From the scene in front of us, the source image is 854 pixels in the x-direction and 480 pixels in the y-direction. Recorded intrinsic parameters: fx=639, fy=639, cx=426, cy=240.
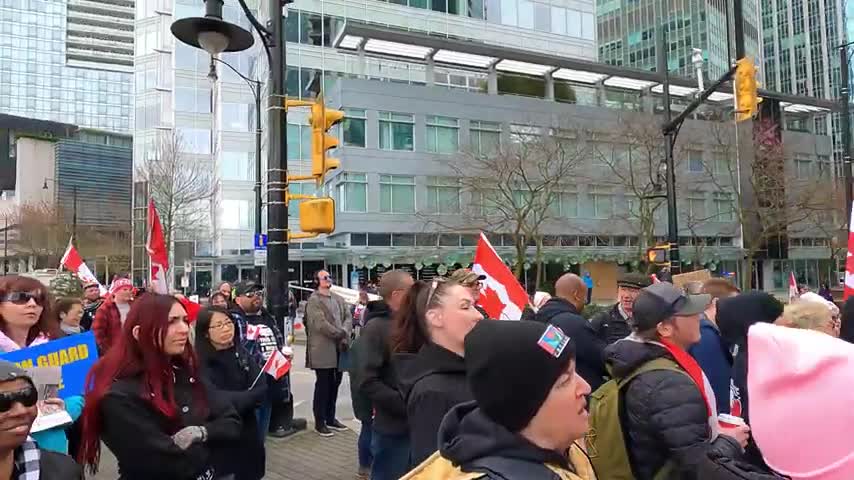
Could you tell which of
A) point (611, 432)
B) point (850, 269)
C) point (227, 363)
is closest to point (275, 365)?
point (227, 363)

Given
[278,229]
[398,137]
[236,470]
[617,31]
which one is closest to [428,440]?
[236,470]

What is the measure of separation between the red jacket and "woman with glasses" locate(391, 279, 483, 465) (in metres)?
4.57

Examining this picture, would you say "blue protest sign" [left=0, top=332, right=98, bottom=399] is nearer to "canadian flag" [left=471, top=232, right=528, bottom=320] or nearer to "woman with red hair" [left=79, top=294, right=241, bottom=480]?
"woman with red hair" [left=79, top=294, right=241, bottom=480]

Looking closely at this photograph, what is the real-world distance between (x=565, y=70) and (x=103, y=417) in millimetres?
41751

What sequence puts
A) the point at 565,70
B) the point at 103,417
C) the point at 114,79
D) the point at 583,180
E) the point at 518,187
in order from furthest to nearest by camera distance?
the point at 114,79, the point at 565,70, the point at 583,180, the point at 518,187, the point at 103,417

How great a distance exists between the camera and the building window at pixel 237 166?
44.9m

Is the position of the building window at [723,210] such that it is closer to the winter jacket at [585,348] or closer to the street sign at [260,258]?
the street sign at [260,258]

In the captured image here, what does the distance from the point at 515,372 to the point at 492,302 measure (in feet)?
14.7

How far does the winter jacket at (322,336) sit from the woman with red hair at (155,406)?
454 centimetres

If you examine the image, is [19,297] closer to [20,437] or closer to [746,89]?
[20,437]

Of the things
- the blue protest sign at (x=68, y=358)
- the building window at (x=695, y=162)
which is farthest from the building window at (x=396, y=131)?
the blue protest sign at (x=68, y=358)

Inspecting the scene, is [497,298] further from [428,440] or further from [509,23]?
[509,23]

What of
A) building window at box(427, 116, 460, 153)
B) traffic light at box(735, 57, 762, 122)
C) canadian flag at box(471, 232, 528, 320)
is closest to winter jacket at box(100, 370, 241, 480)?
canadian flag at box(471, 232, 528, 320)

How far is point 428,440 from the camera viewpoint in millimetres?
3158
